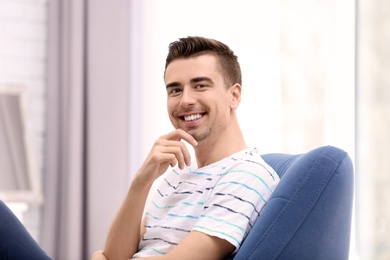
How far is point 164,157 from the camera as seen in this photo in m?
1.56

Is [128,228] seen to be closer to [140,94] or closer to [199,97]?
[199,97]

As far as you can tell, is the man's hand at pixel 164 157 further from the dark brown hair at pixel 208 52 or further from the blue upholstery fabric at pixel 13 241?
the blue upholstery fabric at pixel 13 241

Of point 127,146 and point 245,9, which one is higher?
point 245,9

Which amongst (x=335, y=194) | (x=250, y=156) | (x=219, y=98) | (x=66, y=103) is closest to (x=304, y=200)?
(x=335, y=194)

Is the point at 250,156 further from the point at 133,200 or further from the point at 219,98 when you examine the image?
the point at 133,200

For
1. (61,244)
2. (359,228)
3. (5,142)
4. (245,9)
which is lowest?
(61,244)

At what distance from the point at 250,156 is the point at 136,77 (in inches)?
83.6

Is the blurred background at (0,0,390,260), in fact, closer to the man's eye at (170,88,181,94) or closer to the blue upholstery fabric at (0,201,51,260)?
the man's eye at (170,88,181,94)

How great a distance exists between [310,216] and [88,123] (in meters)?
2.52

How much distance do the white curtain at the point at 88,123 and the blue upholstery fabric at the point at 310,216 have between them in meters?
2.32

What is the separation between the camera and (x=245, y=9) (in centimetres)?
311

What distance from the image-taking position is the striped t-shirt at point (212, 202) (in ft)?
4.69

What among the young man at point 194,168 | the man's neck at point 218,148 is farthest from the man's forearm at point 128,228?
the man's neck at point 218,148

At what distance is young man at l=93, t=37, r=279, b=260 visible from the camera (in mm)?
1493
